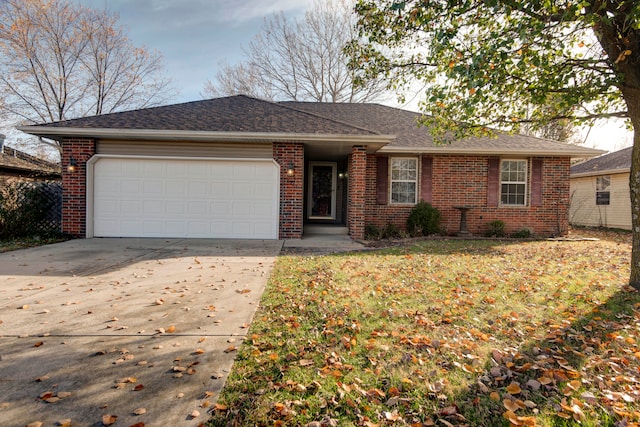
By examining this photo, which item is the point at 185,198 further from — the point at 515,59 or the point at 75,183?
the point at 515,59

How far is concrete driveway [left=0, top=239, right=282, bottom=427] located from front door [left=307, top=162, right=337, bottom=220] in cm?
725

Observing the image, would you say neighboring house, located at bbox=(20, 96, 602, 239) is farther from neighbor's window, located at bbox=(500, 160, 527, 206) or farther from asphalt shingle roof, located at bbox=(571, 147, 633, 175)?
asphalt shingle roof, located at bbox=(571, 147, 633, 175)

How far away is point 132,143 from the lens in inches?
363

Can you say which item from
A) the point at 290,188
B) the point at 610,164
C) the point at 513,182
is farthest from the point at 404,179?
the point at 610,164

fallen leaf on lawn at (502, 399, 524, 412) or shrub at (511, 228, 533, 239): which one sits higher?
shrub at (511, 228, 533, 239)

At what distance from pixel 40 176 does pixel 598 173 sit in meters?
26.1

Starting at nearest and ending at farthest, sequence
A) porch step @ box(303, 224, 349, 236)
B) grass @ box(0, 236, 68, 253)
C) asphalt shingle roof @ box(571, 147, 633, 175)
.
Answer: grass @ box(0, 236, 68, 253)
porch step @ box(303, 224, 349, 236)
asphalt shingle roof @ box(571, 147, 633, 175)

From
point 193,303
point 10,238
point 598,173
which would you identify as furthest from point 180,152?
point 598,173

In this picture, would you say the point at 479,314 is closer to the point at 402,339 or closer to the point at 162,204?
the point at 402,339

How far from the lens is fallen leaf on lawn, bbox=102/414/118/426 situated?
187 centimetres

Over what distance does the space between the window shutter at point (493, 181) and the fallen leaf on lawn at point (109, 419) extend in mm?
11534

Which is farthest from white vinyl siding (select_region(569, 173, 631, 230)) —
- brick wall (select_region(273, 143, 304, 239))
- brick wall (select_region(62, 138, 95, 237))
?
brick wall (select_region(62, 138, 95, 237))

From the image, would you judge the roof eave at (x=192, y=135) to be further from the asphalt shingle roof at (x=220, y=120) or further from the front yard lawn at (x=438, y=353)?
the front yard lawn at (x=438, y=353)

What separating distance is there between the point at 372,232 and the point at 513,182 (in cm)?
524
